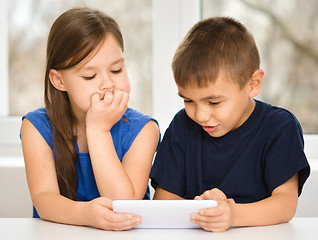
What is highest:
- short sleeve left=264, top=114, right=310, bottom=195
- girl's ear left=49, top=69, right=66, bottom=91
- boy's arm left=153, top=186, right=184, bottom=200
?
girl's ear left=49, top=69, right=66, bottom=91

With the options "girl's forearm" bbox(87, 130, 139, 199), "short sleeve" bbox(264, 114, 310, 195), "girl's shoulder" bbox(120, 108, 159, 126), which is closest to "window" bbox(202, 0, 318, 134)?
"girl's shoulder" bbox(120, 108, 159, 126)

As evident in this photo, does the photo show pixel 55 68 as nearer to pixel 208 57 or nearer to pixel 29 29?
pixel 208 57

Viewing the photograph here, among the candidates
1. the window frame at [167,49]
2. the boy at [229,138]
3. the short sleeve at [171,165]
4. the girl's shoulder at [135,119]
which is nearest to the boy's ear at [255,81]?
the boy at [229,138]

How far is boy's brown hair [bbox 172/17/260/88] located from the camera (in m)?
1.10

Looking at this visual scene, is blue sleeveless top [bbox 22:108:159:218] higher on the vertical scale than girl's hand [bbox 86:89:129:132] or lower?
lower

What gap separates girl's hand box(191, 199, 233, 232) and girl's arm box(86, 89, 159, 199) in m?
0.34

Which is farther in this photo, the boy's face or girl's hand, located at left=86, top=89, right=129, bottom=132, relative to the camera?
girl's hand, located at left=86, top=89, right=129, bottom=132

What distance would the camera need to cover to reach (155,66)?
1.94 metres

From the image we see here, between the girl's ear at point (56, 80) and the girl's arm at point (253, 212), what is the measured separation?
0.56 m

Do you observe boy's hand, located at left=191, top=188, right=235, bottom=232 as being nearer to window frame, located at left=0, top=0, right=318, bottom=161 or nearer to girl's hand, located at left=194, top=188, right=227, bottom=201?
girl's hand, located at left=194, top=188, right=227, bottom=201

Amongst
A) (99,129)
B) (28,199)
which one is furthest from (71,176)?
(28,199)

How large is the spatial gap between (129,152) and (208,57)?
39cm

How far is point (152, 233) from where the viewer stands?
0.91 m

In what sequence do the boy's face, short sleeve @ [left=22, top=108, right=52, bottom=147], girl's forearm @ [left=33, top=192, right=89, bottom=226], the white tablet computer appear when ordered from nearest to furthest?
the white tablet computer < girl's forearm @ [left=33, top=192, right=89, bottom=226] < the boy's face < short sleeve @ [left=22, top=108, right=52, bottom=147]
